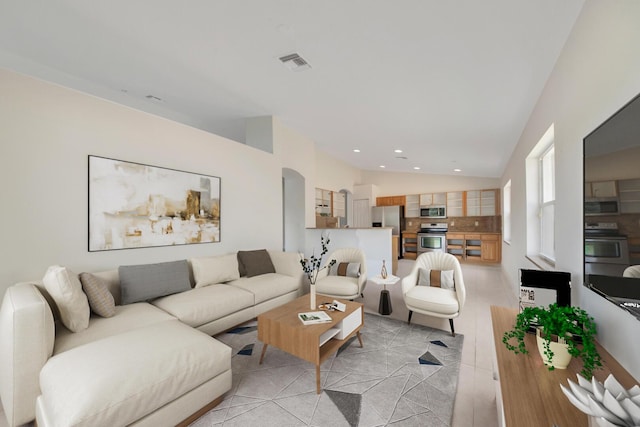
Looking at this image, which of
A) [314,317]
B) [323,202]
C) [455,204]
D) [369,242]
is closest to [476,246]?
[455,204]

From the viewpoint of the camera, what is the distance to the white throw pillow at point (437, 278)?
10.4 feet

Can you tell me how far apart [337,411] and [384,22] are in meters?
2.91

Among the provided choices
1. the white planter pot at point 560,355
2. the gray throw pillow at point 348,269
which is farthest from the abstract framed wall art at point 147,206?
the white planter pot at point 560,355

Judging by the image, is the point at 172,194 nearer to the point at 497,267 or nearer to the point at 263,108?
the point at 263,108

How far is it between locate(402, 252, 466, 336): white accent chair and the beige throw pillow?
9.68ft

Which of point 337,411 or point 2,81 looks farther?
point 2,81

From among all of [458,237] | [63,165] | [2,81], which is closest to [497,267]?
[458,237]

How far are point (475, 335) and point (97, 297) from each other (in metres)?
3.79

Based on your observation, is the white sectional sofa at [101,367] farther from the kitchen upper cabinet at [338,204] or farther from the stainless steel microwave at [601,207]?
the kitchen upper cabinet at [338,204]

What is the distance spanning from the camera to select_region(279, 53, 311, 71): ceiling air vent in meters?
2.72

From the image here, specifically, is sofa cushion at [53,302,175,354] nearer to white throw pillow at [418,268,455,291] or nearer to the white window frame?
white throw pillow at [418,268,455,291]

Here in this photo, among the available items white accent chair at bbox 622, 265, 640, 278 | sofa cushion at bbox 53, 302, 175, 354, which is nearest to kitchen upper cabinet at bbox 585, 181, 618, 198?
white accent chair at bbox 622, 265, 640, 278

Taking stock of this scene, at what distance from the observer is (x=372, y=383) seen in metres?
2.06

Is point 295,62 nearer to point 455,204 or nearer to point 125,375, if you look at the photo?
point 125,375
